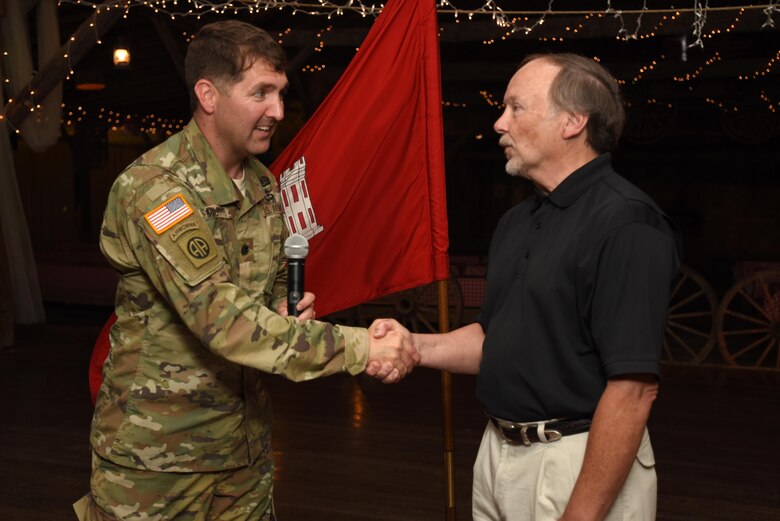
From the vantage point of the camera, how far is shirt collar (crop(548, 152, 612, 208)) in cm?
192

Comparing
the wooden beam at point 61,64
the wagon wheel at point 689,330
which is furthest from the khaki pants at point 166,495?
the wooden beam at point 61,64

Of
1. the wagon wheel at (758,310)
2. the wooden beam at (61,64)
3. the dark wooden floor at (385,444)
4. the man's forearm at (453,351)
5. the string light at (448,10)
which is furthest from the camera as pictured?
the wagon wheel at (758,310)

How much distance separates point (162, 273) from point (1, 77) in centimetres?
570

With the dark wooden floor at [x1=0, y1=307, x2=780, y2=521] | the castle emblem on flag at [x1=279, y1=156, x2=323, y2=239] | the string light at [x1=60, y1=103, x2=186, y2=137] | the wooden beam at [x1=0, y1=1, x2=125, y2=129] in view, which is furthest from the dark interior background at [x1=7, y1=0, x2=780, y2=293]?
the castle emblem on flag at [x1=279, y1=156, x2=323, y2=239]

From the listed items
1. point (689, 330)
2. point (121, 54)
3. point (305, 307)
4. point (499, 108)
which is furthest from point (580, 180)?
point (499, 108)

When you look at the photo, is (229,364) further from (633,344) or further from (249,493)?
(633,344)

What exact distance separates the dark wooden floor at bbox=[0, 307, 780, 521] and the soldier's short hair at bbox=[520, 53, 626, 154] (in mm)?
2370

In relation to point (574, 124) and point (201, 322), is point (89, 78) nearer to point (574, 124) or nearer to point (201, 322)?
point (201, 322)

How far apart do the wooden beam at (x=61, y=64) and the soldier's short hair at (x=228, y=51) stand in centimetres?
462

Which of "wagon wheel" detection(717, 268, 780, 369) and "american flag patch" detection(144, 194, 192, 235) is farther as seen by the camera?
"wagon wheel" detection(717, 268, 780, 369)

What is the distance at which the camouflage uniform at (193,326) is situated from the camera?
6.38 ft

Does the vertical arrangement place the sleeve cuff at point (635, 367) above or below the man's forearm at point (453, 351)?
above

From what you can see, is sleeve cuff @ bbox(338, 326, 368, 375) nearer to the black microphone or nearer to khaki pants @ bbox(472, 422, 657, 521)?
the black microphone

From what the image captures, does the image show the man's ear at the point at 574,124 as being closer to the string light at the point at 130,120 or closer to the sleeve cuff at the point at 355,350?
the sleeve cuff at the point at 355,350
